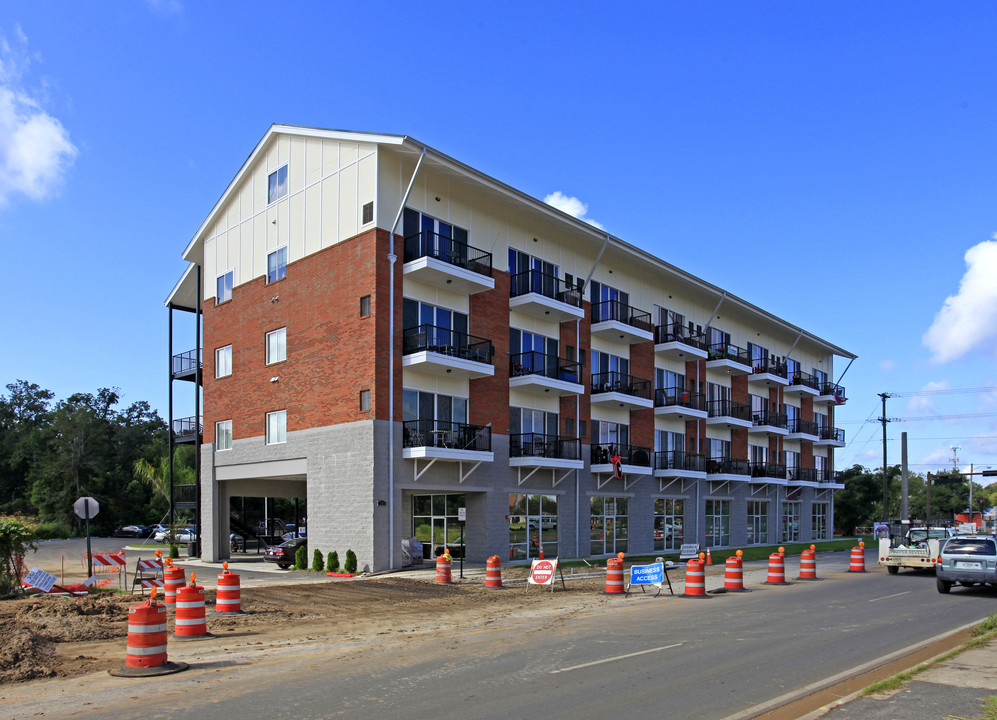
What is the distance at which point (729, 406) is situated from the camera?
49781 mm

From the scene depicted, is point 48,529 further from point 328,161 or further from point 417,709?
point 417,709

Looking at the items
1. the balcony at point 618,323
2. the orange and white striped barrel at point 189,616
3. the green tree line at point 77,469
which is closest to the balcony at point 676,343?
the balcony at point 618,323

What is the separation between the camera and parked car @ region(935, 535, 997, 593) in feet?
68.9

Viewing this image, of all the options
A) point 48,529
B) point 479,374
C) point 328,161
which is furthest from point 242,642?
point 48,529

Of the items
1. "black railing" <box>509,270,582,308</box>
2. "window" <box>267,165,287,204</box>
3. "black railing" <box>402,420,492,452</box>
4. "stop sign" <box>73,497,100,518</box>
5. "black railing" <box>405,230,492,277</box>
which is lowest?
"stop sign" <box>73,497,100,518</box>

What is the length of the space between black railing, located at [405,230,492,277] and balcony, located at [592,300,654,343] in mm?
8190

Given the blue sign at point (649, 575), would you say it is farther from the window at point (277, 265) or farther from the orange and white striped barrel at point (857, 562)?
the window at point (277, 265)

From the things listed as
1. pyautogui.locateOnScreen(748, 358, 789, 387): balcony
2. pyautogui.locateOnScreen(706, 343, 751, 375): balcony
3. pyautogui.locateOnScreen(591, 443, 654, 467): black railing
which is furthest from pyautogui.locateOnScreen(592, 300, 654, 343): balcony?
pyautogui.locateOnScreen(748, 358, 789, 387): balcony

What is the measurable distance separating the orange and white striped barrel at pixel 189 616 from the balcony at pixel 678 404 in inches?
1254

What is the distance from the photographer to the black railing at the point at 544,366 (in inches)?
1372

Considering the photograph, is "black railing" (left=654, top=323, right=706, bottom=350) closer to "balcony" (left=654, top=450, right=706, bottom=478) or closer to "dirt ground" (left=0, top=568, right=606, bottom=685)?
"balcony" (left=654, top=450, right=706, bottom=478)

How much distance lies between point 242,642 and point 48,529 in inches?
2436

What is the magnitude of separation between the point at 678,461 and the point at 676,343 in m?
6.34

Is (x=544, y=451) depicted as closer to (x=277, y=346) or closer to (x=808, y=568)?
(x=808, y=568)
